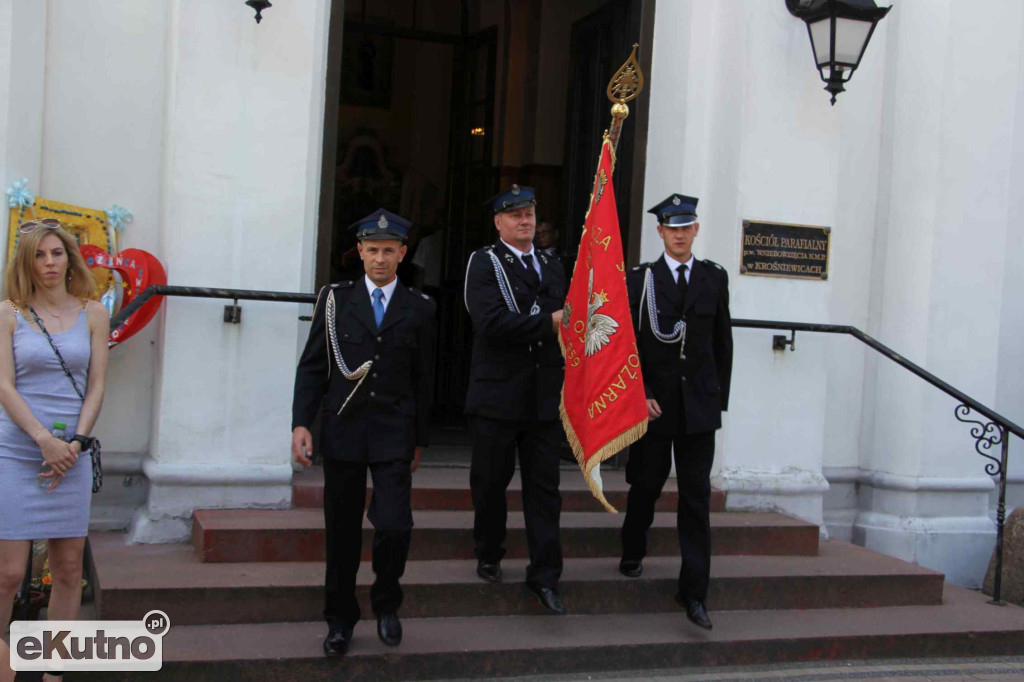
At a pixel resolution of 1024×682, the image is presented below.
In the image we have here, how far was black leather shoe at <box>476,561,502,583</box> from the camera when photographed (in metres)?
5.37

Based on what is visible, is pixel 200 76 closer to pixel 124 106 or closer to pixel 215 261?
pixel 124 106

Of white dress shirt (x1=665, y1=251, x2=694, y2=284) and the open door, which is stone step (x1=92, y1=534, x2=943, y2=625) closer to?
white dress shirt (x1=665, y1=251, x2=694, y2=284)

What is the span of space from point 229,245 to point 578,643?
279 cm

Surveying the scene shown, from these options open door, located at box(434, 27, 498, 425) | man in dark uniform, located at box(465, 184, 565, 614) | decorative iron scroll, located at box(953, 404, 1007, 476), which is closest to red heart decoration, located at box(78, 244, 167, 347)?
man in dark uniform, located at box(465, 184, 565, 614)

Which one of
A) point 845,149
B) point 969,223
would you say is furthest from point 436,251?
point 969,223

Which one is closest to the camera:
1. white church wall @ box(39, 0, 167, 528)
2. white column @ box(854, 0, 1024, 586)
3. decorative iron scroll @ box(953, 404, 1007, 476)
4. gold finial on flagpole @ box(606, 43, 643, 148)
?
gold finial on flagpole @ box(606, 43, 643, 148)

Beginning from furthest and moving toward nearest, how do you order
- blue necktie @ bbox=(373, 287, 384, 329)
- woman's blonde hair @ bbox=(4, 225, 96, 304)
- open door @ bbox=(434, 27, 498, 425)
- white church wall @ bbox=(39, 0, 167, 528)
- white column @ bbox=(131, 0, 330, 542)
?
open door @ bbox=(434, 27, 498, 425), white church wall @ bbox=(39, 0, 167, 528), white column @ bbox=(131, 0, 330, 542), blue necktie @ bbox=(373, 287, 384, 329), woman's blonde hair @ bbox=(4, 225, 96, 304)

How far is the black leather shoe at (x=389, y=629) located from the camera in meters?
4.75

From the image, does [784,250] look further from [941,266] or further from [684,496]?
[684,496]

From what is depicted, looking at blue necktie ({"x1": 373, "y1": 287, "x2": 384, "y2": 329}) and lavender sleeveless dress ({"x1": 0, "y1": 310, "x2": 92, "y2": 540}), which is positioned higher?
blue necktie ({"x1": 373, "y1": 287, "x2": 384, "y2": 329})

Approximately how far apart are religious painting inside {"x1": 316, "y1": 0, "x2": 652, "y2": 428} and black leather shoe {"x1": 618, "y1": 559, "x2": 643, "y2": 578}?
7.56 ft

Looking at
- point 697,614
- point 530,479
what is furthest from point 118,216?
point 697,614

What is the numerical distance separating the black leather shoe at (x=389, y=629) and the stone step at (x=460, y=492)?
133 cm

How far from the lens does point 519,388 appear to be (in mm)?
5184
